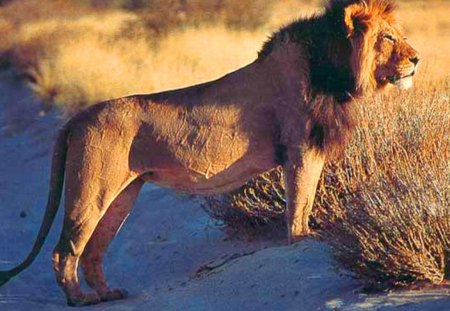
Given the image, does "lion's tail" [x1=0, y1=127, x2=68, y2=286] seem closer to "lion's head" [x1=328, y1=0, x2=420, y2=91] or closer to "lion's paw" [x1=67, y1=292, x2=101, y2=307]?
"lion's paw" [x1=67, y1=292, x2=101, y2=307]

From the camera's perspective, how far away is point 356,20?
1158 centimetres

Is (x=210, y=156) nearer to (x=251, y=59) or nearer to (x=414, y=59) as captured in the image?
(x=414, y=59)

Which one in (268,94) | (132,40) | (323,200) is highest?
(132,40)

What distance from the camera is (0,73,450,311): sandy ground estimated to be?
400 inches

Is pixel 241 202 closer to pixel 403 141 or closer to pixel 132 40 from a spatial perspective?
pixel 403 141

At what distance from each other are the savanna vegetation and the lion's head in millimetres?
279

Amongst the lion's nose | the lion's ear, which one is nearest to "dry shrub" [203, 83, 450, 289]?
the lion's nose

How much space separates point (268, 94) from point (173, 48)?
14874 millimetres

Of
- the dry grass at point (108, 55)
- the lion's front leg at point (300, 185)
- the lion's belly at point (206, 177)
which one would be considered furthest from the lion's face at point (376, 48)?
the dry grass at point (108, 55)

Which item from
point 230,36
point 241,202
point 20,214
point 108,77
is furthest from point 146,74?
point 241,202

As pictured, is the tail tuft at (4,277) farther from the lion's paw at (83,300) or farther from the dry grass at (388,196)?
the dry grass at (388,196)

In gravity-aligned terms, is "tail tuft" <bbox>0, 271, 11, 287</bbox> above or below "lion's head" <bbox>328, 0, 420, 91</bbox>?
below

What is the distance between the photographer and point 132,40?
26750mm

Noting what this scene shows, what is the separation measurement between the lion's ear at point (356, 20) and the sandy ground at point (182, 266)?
1.66 meters
